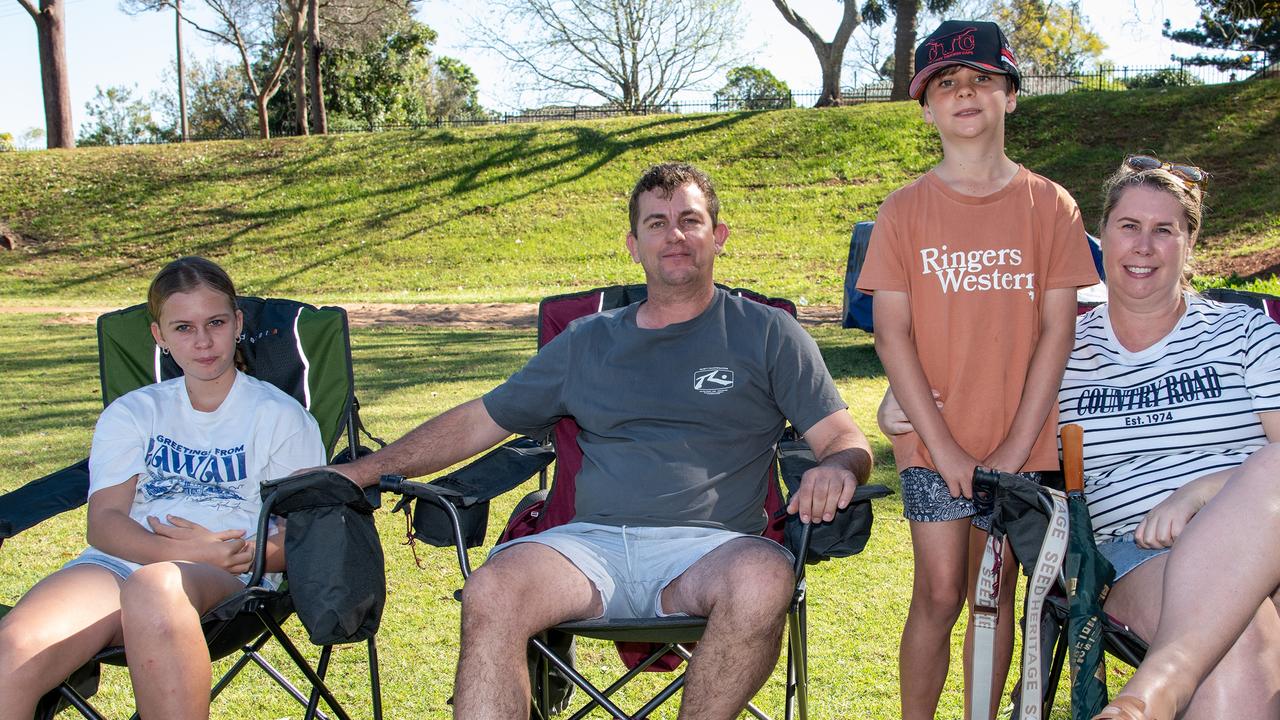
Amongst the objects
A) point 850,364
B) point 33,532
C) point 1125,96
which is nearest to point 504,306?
point 850,364

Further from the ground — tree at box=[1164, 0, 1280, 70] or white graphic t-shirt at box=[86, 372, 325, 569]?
tree at box=[1164, 0, 1280, 70]

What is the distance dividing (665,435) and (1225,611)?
1.26m

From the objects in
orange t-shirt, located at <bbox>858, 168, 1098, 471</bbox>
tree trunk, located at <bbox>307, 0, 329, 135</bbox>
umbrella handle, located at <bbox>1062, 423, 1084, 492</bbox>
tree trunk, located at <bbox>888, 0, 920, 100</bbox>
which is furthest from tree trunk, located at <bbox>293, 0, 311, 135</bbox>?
umbrella handle, located at <bbox>1062, 423, 1084, 492</bbox>

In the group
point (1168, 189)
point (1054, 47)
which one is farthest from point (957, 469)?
point (1054, 47)

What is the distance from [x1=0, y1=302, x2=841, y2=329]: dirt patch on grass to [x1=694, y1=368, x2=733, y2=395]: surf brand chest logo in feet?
27.2

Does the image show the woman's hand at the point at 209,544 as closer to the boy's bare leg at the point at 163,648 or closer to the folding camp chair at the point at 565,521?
the boy's bare leg at the point at 163,648

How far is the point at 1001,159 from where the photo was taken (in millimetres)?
2432

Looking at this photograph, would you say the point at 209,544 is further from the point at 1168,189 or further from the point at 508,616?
the point at 1168,189

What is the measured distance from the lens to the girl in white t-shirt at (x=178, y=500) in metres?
2.13

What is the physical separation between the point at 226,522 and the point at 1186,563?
2093mm

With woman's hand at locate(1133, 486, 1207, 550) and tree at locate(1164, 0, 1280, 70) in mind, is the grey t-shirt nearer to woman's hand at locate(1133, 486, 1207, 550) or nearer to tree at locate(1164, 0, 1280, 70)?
woman's hand at locate(1133, 486, 1207, 550)

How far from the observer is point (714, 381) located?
263 centimetres

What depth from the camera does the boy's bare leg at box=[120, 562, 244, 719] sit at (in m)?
2.10

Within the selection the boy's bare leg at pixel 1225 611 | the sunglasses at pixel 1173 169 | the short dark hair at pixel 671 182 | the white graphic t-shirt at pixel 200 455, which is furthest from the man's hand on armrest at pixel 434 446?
the sunglasses at pixel 1173 169
